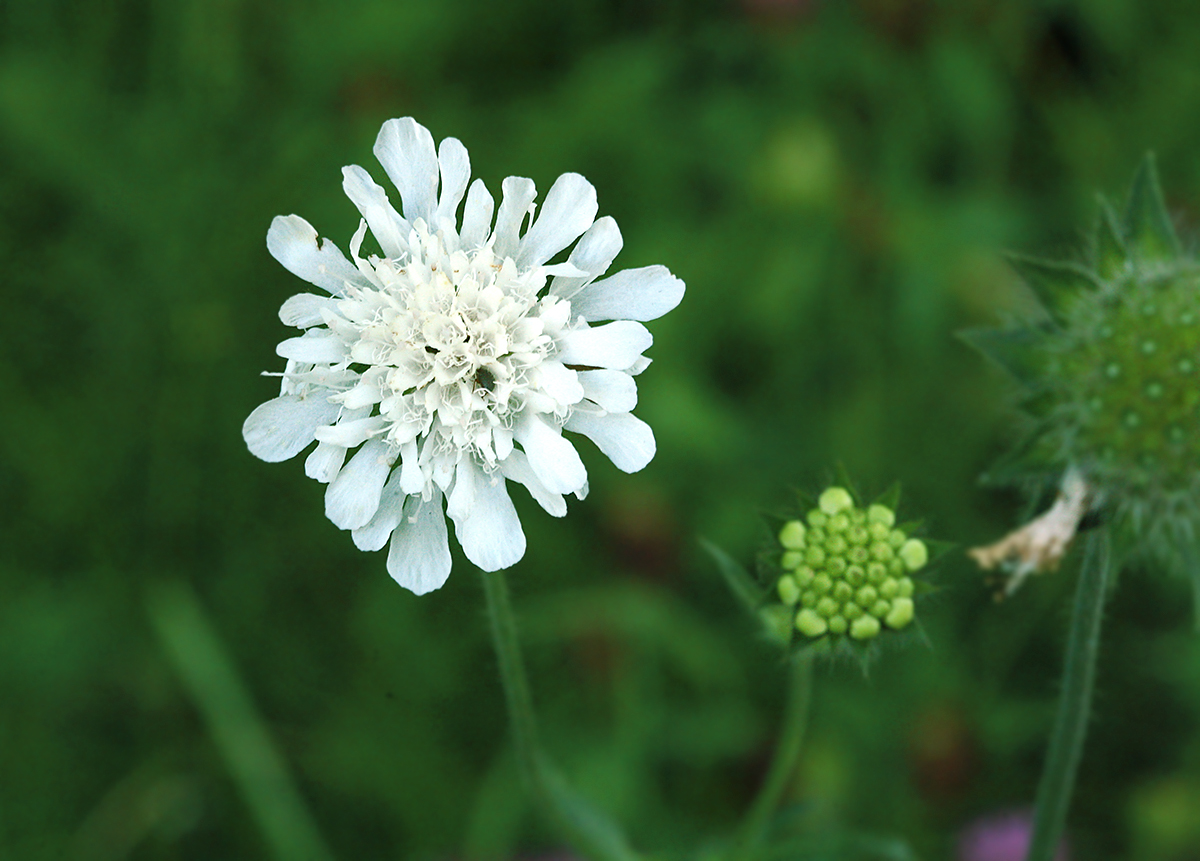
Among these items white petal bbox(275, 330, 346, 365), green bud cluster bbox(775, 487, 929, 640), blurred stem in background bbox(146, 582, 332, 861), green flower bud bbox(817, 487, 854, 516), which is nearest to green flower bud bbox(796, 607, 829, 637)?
green bud cluster bbox(775, 487, 929, 640)

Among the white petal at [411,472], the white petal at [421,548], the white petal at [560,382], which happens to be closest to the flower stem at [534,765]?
the white petal at [421,548]

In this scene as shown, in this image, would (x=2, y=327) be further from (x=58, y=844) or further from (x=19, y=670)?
(x=58, y=844)

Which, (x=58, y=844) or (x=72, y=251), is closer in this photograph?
(x=58, y=844)

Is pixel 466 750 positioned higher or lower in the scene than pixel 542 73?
lower

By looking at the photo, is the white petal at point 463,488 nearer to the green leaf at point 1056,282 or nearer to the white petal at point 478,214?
the white petal at point 478,214

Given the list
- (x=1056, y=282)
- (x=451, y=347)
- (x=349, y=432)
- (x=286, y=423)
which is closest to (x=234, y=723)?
(x=286, y=423)

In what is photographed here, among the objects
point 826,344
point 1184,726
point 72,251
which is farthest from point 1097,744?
point 72,251

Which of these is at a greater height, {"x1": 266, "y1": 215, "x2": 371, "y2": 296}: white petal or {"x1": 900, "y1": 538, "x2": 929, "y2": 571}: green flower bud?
{"x1": 266, "y1": 215, "x2": 371, "y2": 296}: white petal

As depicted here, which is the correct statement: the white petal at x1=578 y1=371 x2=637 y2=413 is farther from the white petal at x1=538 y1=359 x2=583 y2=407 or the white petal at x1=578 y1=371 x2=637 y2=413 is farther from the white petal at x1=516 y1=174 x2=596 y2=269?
the white petal at x1=516 y1=174 x2=596 y2=269
